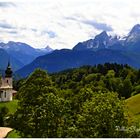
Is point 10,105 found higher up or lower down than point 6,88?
lower down

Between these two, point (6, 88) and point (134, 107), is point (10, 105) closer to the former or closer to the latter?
point (6, 88)

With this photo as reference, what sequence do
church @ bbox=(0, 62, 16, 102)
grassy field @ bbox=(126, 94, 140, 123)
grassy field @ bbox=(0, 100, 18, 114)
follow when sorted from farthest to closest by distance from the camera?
church @ bbox=(0, 62, 16, 102) < grassy field @ bbox=(0, 100, 18, 114) < grassy field @ bbox=(126, 94, 140, 123)

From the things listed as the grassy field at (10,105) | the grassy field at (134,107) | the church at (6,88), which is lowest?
the grassy field at (134,107)

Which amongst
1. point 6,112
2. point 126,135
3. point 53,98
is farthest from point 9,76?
point 126,135

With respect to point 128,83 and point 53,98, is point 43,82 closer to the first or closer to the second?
point 53,98

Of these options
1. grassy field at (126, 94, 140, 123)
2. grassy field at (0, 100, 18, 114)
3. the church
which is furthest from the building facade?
grassy field at (126, 94, 140, 123)

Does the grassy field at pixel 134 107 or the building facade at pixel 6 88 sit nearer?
the grassy field at pixel 134 107

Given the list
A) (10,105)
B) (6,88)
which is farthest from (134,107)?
(6,88)

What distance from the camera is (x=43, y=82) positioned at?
43.9m

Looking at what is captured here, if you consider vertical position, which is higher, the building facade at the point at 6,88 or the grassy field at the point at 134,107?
the building facade at the point at 6,88

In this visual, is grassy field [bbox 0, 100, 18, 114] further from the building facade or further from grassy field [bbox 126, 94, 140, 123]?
grassy field [bbox 126, 94, 140, 123]

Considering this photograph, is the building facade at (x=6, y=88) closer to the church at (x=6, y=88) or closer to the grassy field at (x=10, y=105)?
the church at (x=6, y=88)

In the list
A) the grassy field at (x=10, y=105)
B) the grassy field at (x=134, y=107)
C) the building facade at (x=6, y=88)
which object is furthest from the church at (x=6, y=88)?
the grassy field at (x=134, y=107)

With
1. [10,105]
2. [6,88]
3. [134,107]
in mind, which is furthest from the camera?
[6,88]
